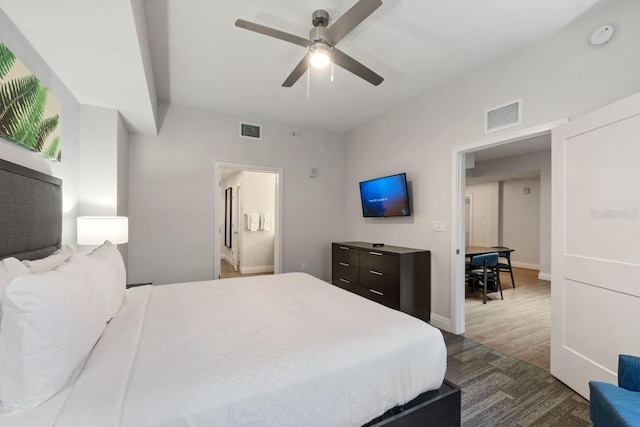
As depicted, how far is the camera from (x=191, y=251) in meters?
3.84

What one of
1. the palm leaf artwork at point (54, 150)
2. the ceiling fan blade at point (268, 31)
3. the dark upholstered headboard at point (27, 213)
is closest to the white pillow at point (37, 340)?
the dark upholstered headboard at point (27, 213)

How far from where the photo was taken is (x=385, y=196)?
12.8 ft

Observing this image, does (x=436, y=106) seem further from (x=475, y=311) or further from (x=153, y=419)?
(x=153, y=419)

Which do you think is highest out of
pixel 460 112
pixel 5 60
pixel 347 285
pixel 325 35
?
pixel 325 35

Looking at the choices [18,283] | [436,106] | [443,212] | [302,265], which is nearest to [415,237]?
[443,212]

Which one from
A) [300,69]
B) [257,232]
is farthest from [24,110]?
[257,232]

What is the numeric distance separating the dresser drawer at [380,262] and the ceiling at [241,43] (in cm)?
199

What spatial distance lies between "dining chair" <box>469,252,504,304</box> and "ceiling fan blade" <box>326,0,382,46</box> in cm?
359

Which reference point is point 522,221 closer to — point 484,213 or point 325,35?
point 484,213

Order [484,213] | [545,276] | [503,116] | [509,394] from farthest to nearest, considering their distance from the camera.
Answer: [484,213], [545,276], [503,116], [509,394]

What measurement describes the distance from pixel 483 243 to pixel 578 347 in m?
6.41

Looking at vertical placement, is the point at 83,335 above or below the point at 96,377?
above

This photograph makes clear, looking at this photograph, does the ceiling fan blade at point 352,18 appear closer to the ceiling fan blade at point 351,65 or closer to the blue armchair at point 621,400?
the ceiling fan blade at point 351,65

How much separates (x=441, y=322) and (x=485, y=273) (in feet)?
4.65
